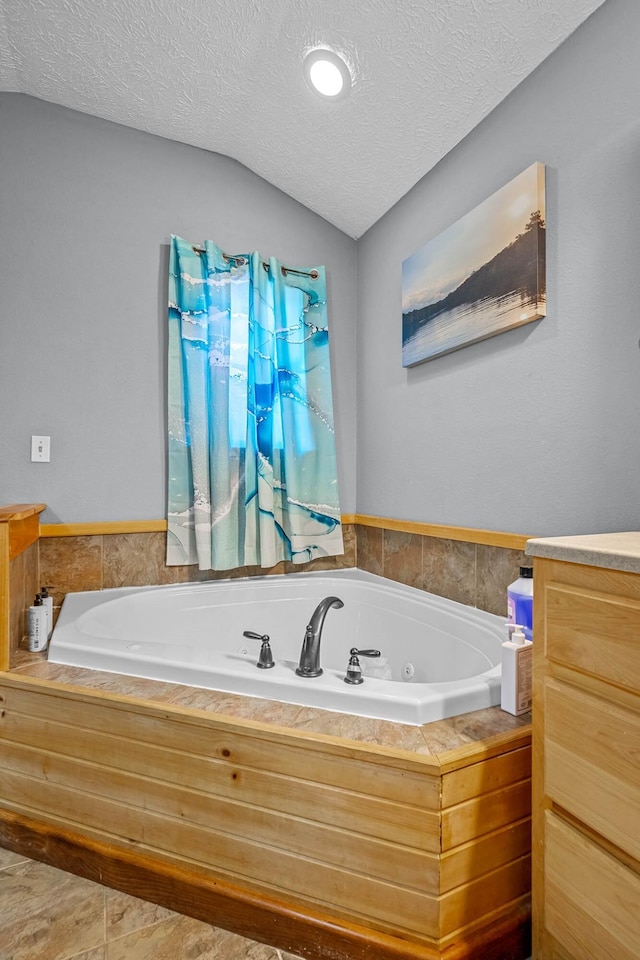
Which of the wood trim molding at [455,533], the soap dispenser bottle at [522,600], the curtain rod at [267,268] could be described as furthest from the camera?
the curtain rod at [267,268]

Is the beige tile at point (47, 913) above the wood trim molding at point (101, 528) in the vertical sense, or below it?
below

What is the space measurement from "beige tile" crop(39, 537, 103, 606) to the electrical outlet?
33cm

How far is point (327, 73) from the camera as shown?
180 cm

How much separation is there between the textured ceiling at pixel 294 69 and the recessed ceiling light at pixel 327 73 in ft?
0.11

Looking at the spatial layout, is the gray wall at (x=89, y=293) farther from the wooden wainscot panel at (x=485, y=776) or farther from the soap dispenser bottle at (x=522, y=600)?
the wooden wainscot panel at (x=485, y=776)

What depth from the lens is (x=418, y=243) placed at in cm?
214

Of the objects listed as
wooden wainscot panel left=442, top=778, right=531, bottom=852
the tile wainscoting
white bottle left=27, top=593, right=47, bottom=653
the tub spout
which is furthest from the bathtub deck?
the tile wainscoting

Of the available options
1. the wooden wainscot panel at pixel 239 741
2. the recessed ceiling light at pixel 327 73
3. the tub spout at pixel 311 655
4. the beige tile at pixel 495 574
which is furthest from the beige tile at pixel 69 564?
the recessed ceiling light at pixel 327 73

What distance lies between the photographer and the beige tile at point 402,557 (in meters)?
2.13

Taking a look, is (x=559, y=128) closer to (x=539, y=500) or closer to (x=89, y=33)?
(x=539, y=500)

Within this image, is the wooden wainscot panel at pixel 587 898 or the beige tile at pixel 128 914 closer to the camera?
the wooden wainscot panel at pixel 587 898

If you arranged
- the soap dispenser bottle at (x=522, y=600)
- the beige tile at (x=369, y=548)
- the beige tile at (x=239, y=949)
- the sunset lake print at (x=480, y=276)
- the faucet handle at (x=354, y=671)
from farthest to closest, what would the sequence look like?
the beige tile at (x=369, y=548) → the sunset lake print at (x=480, y=276) → the soap dispenser bottle at (x=522, y=600) → the faucet handle at (x=354, y=671) → the beige tile at (x=239, y=949)

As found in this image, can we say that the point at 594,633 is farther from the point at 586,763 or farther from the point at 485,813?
the point at 485,813

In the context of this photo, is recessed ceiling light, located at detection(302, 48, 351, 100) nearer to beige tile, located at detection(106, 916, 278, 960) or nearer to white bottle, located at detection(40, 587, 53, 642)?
white bottle, located at detection(40, 587, 53, 642)
